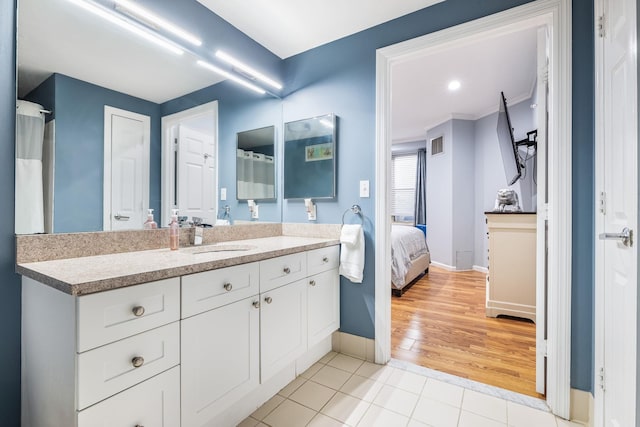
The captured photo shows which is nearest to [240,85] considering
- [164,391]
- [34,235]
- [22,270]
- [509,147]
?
[34,235]

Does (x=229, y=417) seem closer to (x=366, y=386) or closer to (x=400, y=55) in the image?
(x=366, y=386)

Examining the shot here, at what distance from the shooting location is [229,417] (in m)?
1.33

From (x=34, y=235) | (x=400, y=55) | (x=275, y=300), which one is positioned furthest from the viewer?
(x=400, y=55)

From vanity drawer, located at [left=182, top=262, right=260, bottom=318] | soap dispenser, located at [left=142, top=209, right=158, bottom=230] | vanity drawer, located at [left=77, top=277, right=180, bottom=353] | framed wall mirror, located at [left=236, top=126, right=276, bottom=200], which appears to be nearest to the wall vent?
framed wall mirror, located at [left=236, top=126, right=276, bottom=200]

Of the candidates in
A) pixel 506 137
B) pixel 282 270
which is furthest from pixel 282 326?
pixel 506 137

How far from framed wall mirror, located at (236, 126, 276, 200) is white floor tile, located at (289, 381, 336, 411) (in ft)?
4.46

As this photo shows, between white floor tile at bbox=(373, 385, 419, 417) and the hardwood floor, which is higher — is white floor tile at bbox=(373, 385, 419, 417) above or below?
below

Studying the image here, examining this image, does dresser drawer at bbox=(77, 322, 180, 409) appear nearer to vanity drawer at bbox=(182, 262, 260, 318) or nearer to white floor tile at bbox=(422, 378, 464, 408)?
vanity drawer at bbox=(182, 262, 260, 318)

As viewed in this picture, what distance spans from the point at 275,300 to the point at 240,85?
5.27 ft

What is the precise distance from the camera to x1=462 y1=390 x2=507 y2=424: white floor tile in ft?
4.74

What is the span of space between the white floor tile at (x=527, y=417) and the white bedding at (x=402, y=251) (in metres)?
1.78

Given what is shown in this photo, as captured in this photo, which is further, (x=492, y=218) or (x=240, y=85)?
(x=492, y=218)

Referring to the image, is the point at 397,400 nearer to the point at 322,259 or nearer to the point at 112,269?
the point at 322,259

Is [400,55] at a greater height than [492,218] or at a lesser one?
greater
